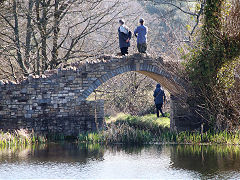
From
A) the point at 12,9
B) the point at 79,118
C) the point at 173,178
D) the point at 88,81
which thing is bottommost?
the point at 173,178

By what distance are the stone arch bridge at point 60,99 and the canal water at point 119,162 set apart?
1.59 m

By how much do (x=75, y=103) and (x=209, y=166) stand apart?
6.73 metres

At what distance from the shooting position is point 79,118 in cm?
1770

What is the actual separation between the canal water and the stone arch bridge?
159 centimetres

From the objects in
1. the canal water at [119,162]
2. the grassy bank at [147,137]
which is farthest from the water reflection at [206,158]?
the grassy bank at [147,137]

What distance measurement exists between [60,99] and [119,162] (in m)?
5.26

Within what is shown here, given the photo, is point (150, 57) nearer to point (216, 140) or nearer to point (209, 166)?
point (216, 140)

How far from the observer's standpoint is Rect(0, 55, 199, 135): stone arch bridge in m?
17.4

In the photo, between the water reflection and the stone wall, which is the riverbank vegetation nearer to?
the stone wall

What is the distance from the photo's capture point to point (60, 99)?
57.8ft

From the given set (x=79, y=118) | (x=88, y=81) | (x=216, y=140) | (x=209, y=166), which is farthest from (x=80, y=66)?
(x=209, y=166)

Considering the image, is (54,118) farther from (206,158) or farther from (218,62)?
(206,158)

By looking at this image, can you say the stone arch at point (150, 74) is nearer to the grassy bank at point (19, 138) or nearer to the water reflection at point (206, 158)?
the grassy bank at point (19, 138)

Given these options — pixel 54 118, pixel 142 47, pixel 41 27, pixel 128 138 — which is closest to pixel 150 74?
pixel 142 47
